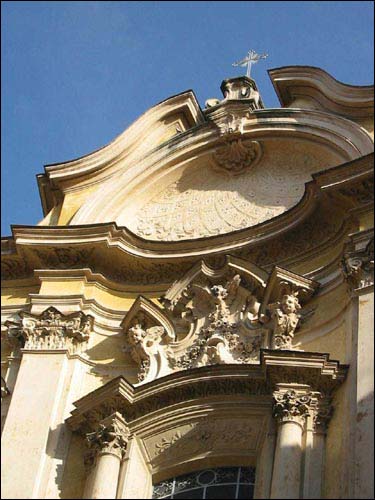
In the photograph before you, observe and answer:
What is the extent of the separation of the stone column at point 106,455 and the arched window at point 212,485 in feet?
2.07

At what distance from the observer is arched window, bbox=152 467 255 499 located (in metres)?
15.5

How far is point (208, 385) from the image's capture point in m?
16.0

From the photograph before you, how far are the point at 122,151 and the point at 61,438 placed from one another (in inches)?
206

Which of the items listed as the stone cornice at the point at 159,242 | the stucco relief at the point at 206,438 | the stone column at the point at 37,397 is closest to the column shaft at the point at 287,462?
the stucco relief at the point at 206,438

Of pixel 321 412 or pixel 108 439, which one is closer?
pixel 321 412

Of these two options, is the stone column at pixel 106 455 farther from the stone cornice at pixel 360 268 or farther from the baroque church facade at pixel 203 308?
the stone cornice at pixel 360 268

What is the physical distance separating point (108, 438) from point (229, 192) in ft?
16.2

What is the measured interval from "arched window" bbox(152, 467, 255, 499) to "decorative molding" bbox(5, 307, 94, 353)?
2.50 m

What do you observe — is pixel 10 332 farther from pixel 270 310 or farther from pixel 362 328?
pixel 362 328

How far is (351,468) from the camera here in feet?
45.5

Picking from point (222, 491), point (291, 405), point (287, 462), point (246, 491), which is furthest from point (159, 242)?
point (287, 462)

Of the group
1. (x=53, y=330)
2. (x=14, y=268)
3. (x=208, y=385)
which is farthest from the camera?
(x=14, y=268)

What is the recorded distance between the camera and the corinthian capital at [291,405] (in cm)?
1516

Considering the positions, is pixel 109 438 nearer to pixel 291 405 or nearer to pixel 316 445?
pixel 291 405
